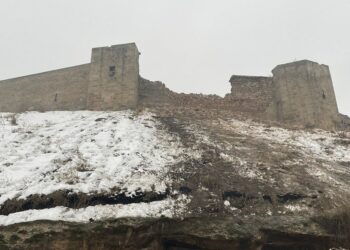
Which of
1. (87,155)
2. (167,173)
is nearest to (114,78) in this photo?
(87,155)

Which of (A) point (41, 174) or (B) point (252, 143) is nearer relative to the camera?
(A) point (41, 174)

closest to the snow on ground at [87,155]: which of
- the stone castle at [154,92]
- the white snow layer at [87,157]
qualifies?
the white snow layer at [87,157]

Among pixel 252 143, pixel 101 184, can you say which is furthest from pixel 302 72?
pixel 101 184

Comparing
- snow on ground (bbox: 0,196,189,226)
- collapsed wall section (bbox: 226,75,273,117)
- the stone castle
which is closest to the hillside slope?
snow on ground (bbox: 0,196,189,226)

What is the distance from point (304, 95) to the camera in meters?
→ 18.0

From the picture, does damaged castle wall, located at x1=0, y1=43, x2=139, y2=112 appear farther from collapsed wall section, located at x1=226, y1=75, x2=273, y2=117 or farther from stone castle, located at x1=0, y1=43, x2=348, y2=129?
collapsed wall section, located at x1=226, y1=75, x2=273, y2=117

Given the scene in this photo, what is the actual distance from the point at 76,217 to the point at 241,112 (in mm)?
10768

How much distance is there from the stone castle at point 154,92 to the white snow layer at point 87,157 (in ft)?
8.22

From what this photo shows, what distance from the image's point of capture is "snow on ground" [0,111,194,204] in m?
9.09

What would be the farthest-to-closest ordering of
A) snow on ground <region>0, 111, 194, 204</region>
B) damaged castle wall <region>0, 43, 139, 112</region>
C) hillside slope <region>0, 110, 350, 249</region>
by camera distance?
damaged castle wall <region>0, 43, 139, 112</region> → snow on ground <region>0, 111, 194, 204</region> → hillside slope <region>0, 110, 350, 249</region>

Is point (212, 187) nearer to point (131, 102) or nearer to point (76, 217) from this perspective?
point (76, 217)

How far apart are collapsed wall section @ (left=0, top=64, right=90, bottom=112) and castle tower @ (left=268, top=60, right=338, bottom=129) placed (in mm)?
8031

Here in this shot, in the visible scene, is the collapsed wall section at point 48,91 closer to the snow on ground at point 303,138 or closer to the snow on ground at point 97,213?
the snow on ground at point 303,138

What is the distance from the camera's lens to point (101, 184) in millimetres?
8961
